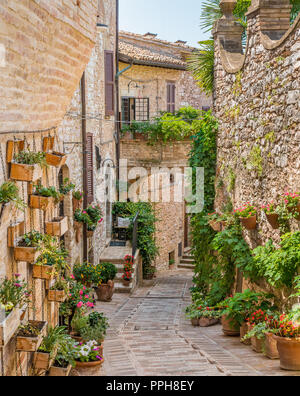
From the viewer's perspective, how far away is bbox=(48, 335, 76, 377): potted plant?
5328 mm

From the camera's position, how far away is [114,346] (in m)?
7.46

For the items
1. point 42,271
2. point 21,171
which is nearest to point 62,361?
point 42,271

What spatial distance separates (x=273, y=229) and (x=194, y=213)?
4076 mm

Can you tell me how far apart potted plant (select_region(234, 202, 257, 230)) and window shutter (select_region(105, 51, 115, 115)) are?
26.6ft

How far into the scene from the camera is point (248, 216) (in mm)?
7504

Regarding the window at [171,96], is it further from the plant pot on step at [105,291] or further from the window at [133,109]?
the plant pot on step at [105,291]

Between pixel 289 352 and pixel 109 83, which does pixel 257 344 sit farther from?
pixel 109 83

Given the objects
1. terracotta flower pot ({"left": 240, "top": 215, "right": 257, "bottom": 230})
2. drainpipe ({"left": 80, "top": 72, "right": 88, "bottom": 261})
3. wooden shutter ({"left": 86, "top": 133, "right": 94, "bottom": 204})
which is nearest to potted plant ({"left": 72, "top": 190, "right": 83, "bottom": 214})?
drainpipe ({"left": 80, "top": 72, "right": 88, "bottom": 261})

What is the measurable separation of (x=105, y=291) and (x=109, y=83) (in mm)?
6819

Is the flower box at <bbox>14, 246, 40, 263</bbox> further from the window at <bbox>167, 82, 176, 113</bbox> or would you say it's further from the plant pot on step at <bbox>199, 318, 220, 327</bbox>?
the window at <bbox>167, 82, 176, 113</bbox>

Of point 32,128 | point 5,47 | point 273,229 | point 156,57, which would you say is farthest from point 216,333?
point 156,57

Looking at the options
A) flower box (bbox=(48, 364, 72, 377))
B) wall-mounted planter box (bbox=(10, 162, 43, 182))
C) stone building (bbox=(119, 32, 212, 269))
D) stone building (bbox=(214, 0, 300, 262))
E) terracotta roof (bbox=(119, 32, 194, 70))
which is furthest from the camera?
terracotta roof (bbox=(119, 32, 194, 70))
